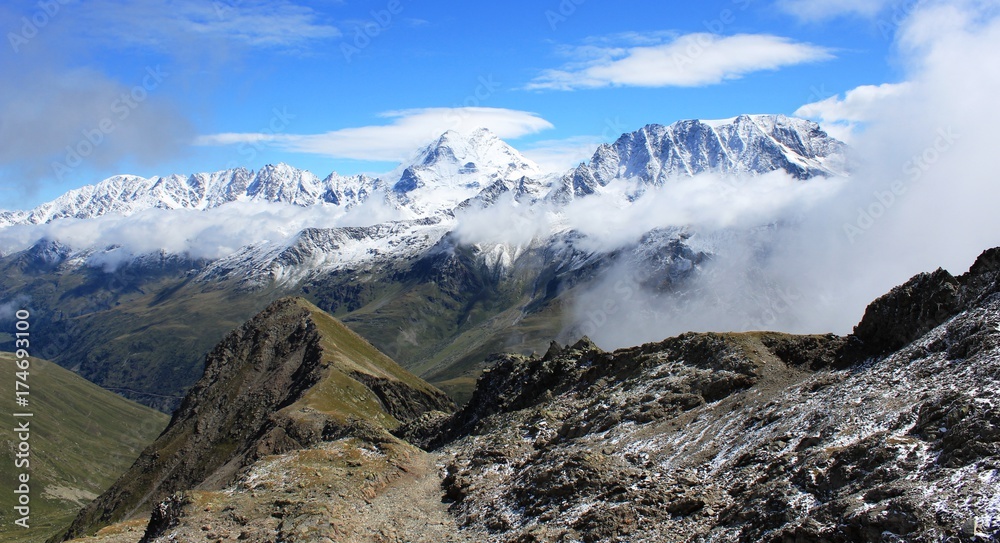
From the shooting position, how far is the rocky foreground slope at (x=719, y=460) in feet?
107

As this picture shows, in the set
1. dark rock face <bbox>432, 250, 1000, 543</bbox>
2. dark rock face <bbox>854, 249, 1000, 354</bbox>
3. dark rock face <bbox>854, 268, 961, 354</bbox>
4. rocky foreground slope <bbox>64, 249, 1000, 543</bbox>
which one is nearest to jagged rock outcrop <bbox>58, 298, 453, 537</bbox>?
rocky foreground slope <bbox>64, 249, 1000, 543</bbox>

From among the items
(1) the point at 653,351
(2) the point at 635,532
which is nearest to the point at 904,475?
(2) the point at 635,532

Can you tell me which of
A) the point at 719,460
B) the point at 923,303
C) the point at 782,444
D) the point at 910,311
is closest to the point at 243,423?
the point at 719,460

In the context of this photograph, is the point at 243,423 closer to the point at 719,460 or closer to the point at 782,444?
the point at 719,460

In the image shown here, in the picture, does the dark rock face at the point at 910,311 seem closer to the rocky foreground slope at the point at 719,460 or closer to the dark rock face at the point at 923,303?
the dark rock face at the point at 923,303

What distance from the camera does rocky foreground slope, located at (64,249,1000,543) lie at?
107 ft

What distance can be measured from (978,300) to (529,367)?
70329 mm

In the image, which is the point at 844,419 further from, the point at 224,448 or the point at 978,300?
the point at 224,448

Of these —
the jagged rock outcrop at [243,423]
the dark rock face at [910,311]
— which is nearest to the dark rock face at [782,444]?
the dark rock face at [910,311]

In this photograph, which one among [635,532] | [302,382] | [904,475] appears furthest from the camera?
[302,382]

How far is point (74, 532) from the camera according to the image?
171750 mm

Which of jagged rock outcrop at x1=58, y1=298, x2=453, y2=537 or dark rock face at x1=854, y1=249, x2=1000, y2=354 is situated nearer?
dark rock face at x1=854, y1=249, x2=1000, y2=354

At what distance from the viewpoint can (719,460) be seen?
49.5 meters

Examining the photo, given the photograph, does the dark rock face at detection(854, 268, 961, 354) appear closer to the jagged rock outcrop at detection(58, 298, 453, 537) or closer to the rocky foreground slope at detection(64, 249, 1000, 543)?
the rocky foreground slope at detection(64, 249, 1000, 543)
